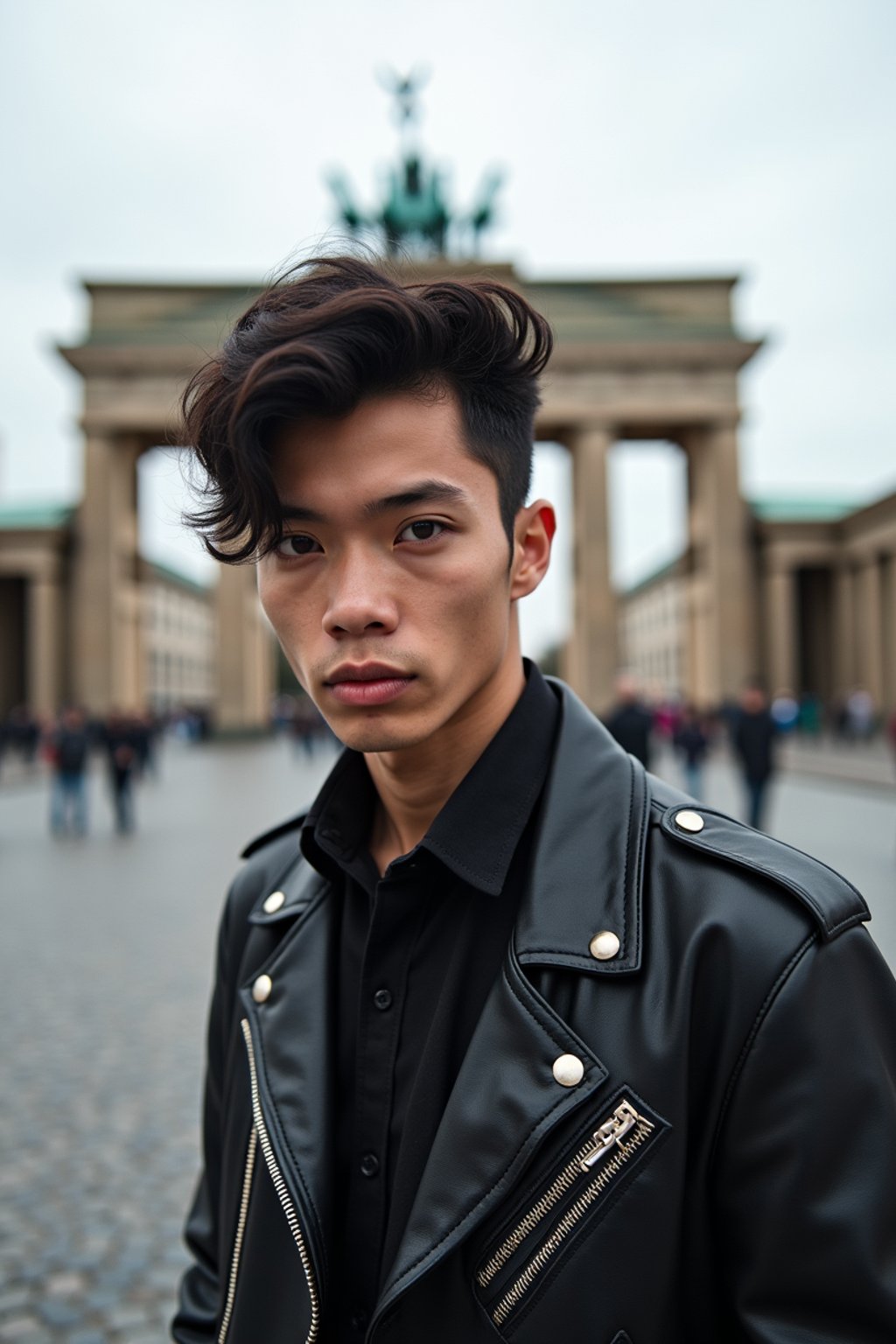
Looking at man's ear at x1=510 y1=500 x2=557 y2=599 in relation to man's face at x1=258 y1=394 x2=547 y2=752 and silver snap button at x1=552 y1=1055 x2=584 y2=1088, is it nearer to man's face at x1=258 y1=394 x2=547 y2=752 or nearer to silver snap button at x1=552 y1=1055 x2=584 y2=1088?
man's face at x1=258 y1=394 x2=547 y2=752

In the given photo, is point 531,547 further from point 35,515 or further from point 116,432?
point 35,515

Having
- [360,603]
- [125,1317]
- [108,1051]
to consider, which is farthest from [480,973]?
[108,1051]

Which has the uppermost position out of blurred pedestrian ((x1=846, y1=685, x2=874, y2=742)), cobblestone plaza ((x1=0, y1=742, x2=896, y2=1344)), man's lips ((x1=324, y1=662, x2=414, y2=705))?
man's lips ((x1=324, y1=662, x2=414, y2=705))

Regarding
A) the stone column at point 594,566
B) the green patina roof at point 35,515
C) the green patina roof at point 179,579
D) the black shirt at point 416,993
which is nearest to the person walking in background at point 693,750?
the black shirt at point 416,993

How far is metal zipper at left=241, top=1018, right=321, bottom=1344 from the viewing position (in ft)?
4.26

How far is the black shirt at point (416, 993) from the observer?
1.33 metres

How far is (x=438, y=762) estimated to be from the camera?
5.03 ft

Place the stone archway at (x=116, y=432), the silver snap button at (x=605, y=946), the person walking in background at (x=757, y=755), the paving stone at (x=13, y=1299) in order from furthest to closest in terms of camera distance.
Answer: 1. the stone archway at (x=116, y=432)
2. the person walking in background at (x=757, y=755)
3. the paving stone at (x=13, y=1299)
4. the silver snap button at (x=605, y=946)

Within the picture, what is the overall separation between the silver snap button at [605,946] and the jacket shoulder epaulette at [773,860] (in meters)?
0.15

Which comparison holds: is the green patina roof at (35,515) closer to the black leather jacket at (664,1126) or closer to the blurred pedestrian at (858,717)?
the blurred pedestrian at (858,717)

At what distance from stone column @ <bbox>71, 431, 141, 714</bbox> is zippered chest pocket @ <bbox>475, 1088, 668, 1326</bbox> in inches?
1513

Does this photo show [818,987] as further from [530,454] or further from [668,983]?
[530,454]

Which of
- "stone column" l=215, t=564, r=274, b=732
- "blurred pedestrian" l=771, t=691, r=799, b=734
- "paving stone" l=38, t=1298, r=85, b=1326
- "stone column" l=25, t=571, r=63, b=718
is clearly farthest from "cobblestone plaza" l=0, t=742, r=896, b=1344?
"stone column" l=215, t=564, r=274, b=732

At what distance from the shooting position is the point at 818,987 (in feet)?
3.64
